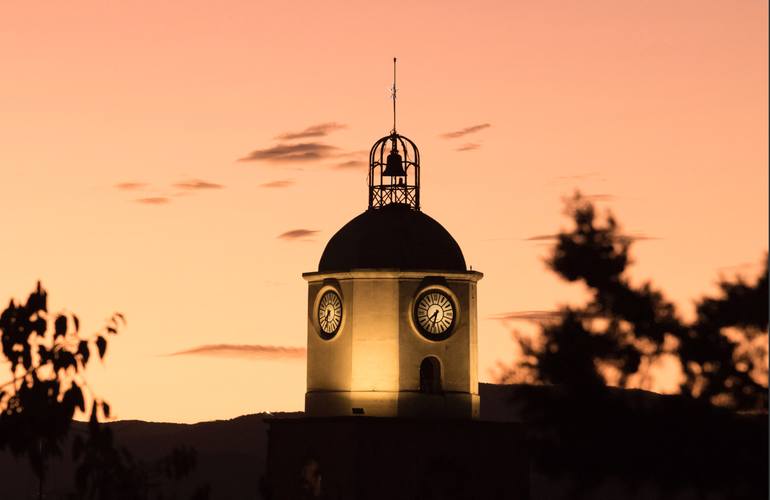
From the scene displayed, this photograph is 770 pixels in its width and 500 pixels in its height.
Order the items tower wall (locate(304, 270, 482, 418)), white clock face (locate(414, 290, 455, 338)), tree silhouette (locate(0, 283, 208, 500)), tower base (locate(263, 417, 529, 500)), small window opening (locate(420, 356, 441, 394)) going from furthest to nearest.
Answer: small window opening (locate(420, 356, 441, 394)), white clock face (locate(414, 290, 455, 338)), tower wall (locate(304, 270, 482, 418)), tower base (locate(263, 417, 529, 500)), tree silhouette (locate(0, 283, 208, 500))

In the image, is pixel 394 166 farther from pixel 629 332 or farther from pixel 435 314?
pixel 629 332

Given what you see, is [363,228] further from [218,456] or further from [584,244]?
[218,456]

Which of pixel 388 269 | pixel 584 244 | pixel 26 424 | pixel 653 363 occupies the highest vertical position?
pixel 388 269

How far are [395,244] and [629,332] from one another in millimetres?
29436

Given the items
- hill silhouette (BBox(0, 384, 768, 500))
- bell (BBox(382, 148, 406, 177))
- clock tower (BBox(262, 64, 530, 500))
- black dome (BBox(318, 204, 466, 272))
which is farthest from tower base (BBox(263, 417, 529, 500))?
hill silhouette (BBox(0, 384, 768, 500))

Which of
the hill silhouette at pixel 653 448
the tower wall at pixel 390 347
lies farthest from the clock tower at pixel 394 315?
the hill silhouette at pixel 653 448

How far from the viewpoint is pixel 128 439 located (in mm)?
154875

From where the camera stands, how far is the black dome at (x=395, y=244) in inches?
2520

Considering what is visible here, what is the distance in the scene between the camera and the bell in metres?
64.6

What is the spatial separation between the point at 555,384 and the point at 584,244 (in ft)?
9.21

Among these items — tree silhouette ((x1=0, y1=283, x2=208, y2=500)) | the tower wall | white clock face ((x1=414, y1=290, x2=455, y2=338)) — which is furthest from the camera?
white clock face ((x1=414, y1=290, x2=455, y2=338))

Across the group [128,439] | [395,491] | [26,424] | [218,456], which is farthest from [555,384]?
[128,439]

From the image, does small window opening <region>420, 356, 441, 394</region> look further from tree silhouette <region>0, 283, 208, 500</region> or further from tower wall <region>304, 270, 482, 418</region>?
tree silhouette <region>0, 283, 208, 500</region>

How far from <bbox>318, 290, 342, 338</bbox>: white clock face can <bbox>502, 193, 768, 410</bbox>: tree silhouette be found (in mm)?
28103
